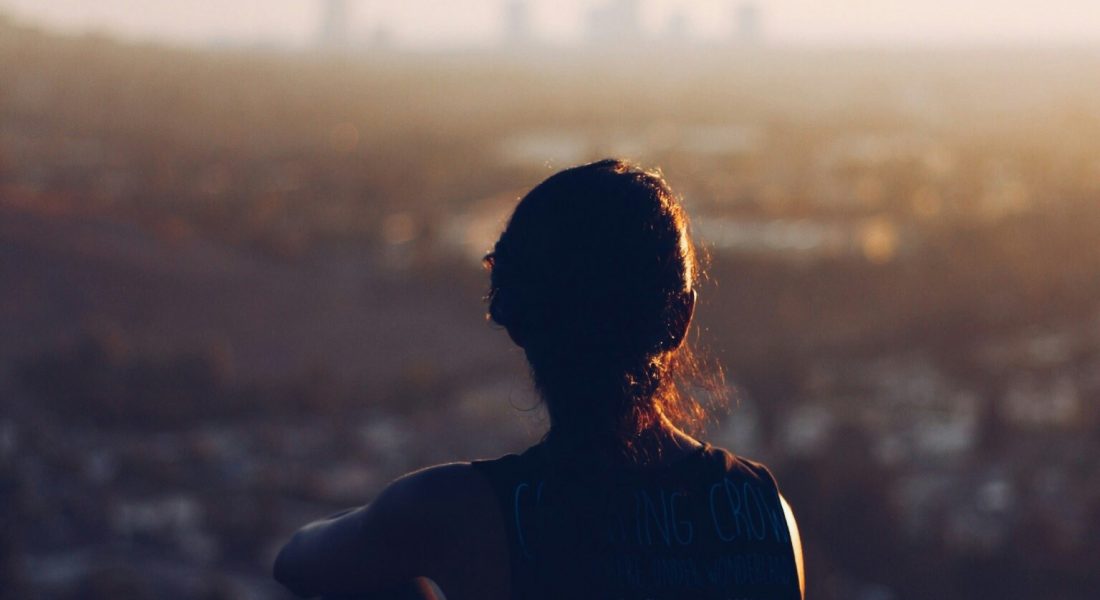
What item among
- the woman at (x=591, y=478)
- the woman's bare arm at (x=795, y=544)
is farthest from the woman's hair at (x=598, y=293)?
the woman's bare arm at (x=795, y=544)

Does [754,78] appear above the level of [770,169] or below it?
above

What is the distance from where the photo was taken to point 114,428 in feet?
41.1

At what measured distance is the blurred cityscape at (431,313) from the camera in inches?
382

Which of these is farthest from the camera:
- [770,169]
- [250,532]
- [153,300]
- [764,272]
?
[770,169]

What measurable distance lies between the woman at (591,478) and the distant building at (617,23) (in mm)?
52599

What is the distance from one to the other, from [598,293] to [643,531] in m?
0.17

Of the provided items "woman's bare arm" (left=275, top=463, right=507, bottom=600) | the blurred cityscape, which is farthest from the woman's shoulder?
the blurred cityscape

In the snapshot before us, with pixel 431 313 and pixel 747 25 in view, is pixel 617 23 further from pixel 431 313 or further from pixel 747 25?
pixel 431 313

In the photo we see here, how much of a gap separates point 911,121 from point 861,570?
33.1 m

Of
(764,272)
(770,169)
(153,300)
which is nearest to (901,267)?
(764,272)

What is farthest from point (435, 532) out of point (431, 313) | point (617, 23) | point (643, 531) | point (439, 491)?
point (617, 23)

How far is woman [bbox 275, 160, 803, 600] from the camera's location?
3.16 feet

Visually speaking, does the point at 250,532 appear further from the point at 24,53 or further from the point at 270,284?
the point at 24,53

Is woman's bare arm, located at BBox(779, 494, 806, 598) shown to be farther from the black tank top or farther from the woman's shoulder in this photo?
the woman's shoulder
